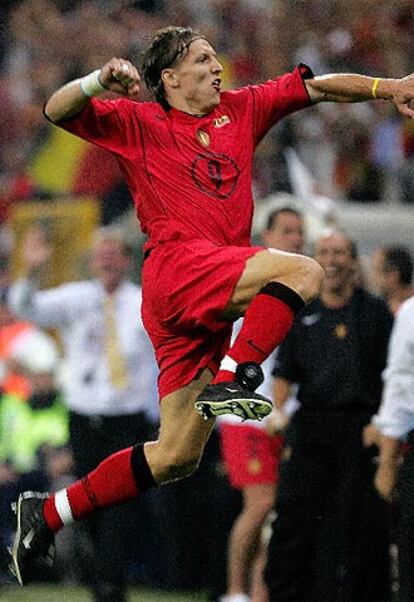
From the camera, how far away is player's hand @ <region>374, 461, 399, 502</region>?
9156mm

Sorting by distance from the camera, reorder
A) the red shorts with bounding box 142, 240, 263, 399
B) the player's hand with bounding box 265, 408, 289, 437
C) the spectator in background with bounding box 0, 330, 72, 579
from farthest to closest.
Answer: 1. the spectator in background with bounding box 0, 330, 72, 579
2. the player's hand with bounding box 265, 408, 289, 437
3. the red shorts with bounding box 142, 240, 263, 399

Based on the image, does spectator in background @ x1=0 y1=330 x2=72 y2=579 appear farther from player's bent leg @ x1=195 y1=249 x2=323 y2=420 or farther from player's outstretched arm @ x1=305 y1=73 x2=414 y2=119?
player's bent leg @ x1=195 y1=249 x2=323 y2=420

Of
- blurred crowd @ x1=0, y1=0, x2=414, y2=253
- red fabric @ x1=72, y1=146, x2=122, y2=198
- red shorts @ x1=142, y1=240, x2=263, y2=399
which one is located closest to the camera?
red shorts @ x1=142, y1=240, x2=263, y2=399

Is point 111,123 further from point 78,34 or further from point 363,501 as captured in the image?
point 78,34

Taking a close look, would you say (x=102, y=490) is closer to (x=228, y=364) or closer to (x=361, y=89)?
(x=228, y=364)

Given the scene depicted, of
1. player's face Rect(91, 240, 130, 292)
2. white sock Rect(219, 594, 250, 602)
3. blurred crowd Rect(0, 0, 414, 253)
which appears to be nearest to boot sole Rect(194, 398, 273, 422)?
white sock Rect(219, 594, 250, 602)

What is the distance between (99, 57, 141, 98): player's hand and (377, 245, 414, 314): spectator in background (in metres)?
3.18

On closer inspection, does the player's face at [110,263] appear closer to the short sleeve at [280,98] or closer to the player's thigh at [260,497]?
the player's thigh at [260,497]

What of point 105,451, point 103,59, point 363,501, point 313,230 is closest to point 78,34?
point 103,59

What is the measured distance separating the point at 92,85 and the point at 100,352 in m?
3.68

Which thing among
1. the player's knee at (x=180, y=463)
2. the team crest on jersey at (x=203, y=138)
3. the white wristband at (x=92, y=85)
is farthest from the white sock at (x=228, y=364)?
the white wristband at (x=92, y=85)

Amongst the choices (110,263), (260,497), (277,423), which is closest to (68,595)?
(260,497)

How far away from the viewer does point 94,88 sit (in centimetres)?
771

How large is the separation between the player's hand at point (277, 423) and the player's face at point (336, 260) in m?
0.77
